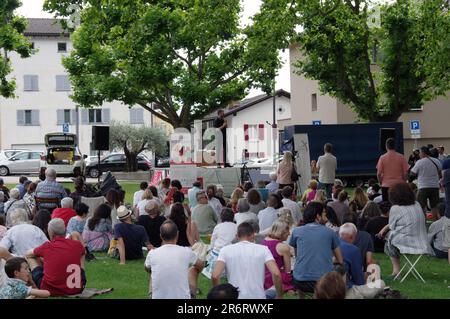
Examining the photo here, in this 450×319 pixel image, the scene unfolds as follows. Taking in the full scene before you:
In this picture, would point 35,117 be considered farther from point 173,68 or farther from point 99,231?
point 99,231

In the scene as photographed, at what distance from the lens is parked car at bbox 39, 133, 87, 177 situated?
43.1 meters

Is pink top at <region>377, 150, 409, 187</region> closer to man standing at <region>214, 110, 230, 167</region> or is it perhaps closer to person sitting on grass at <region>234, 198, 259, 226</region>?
person sitting on grass at <region>234, 198, 259, 226</region>

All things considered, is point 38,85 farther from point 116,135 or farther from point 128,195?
point 128,195

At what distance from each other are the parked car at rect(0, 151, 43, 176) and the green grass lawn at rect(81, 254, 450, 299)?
36353mm

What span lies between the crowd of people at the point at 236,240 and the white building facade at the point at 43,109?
181 ft

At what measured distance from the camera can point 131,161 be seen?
49.6 meters

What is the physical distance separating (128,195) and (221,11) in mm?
11425

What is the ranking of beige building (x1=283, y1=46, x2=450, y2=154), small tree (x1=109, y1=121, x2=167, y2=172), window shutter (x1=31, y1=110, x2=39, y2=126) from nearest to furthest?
1. beige building (x1=283, y1=46, x2=450, y2=154)
2. small tree (x1=109, y1=121, x2=167, y2=172)
3. window shutter (x1=31, y1=110, x2=39, y2=126)

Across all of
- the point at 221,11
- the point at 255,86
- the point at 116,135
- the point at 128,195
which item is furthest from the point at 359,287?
the point at 116,135

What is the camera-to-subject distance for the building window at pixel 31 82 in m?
Answer: 74.0

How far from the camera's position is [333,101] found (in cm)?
5003

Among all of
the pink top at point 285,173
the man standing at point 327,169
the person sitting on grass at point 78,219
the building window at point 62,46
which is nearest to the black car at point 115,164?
the building window at point 62,46

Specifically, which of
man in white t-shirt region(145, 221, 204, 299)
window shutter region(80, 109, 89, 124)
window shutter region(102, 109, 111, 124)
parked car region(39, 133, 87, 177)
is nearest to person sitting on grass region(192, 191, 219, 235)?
man in white t-shirt region(145, 221, 204, 299)
